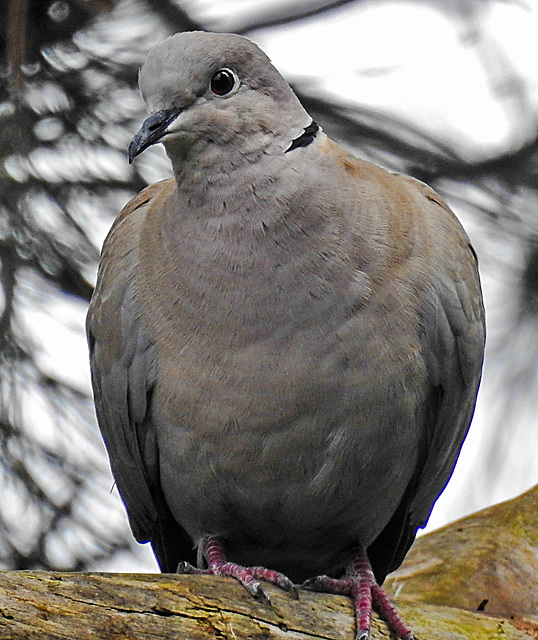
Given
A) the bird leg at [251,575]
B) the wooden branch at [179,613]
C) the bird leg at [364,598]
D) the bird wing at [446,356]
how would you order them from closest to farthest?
the wooden branch at [179,613] < the bird leg at [251,575] < the bird leg at [364,598] < the bird wing at [446,356]

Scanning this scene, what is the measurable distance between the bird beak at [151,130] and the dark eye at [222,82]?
12 centimetres

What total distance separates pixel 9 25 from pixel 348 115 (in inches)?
37.9

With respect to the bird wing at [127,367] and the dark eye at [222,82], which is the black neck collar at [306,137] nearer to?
the dark eye at [222,82]

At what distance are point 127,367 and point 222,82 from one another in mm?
763

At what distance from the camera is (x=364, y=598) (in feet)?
7.93

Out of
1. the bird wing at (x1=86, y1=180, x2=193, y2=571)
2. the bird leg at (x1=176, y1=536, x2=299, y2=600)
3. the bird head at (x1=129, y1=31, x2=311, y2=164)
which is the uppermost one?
the bird head at (x1=129, y1=31, x2=311, y2=164)

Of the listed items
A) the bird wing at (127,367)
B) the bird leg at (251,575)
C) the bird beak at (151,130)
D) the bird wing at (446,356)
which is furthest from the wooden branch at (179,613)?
the bird beak at (151,130)

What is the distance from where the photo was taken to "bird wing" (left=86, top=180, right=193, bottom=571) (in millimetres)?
2586

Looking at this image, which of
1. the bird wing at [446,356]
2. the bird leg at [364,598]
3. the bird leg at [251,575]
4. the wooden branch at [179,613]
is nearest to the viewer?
the wooden branch at [179,613]

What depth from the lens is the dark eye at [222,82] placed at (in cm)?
234

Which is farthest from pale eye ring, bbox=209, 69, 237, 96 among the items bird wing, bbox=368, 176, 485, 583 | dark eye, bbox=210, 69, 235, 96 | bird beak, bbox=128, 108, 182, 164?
bird wing, bbox=368, 176, 485, 583

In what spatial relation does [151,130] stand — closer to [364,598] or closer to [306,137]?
[306,137]

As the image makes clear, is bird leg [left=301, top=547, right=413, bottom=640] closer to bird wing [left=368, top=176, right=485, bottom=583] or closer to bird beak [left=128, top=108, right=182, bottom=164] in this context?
bird wing [left=368, top=176, right=485, bottom=583]

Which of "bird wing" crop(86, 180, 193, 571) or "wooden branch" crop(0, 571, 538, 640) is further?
"bird wing" crop(86, 180, 193, 571)
